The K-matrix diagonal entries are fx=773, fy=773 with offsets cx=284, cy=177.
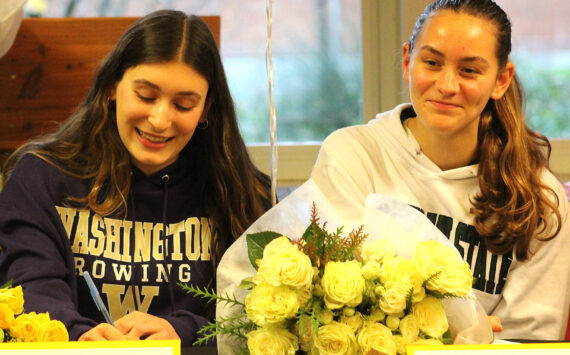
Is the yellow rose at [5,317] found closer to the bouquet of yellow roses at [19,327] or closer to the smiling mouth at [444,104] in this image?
the bouquet of yellow roses at [19,327]

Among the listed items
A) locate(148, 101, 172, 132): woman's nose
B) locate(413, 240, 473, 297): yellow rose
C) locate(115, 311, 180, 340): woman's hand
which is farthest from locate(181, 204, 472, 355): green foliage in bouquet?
locate(148, 101, 172, 132): woman's nose

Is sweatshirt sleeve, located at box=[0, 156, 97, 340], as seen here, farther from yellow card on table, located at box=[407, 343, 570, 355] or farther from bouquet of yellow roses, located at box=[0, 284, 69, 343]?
yellow card on table, located at box=[407, 343, 570, 355]

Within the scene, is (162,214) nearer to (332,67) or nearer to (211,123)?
(211,123)

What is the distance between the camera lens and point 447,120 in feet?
5.18

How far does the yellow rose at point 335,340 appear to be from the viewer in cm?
95

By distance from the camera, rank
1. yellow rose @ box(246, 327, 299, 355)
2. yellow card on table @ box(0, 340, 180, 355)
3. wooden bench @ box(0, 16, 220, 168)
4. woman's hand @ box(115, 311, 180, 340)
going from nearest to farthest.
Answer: yellow card on table @ box(0, 340, 180, 355) < yellow rose @ box(246, 327, 299, 355) < woman's hand @ box(115, 311, 180, 340) < wooden bench @ box(0, 16, 220, 168)

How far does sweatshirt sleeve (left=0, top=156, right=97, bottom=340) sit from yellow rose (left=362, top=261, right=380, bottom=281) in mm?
643

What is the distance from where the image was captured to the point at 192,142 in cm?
178

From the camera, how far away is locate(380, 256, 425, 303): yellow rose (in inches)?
38.3

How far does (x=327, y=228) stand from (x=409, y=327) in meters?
0.18

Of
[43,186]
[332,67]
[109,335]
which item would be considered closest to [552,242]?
[109,335]

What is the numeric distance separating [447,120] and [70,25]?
1418 millimetres

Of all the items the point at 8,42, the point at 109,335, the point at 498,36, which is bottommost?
the point at 109,335

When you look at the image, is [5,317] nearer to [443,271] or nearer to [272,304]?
[272,304]
